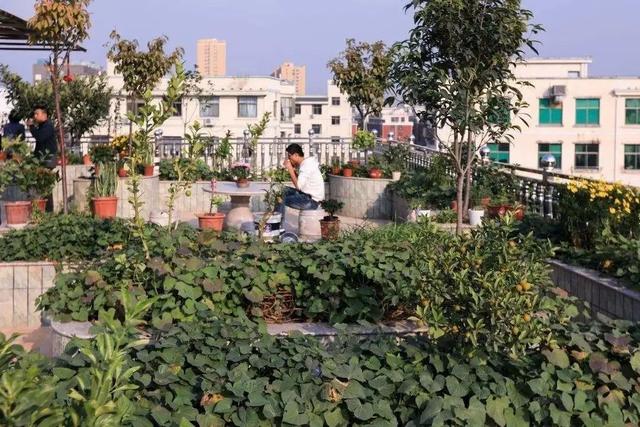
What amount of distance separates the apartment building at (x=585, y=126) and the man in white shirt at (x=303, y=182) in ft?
160

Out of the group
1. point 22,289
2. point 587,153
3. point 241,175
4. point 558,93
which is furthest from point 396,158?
point 587,153

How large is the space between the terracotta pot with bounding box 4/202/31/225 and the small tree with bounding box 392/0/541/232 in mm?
4748

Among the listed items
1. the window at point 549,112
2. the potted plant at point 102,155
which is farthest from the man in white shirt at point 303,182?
the window at point 549,112

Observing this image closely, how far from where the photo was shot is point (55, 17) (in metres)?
9.53

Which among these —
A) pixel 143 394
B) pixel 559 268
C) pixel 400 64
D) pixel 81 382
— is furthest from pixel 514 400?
pixel 400 64

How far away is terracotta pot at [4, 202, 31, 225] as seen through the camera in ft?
29.9

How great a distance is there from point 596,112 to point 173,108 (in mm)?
56714

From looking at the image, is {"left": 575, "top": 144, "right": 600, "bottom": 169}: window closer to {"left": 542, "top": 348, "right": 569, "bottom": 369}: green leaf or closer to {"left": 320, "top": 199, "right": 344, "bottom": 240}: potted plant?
{"left": 320, "top": 199, "right": 344, "bottom": 240}: potted plant

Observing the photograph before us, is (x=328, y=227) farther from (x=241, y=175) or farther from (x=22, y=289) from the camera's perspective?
(x=241, y=175)

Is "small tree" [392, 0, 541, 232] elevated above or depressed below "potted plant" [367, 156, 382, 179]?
above

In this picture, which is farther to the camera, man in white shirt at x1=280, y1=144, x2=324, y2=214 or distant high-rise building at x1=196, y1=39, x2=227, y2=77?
distant high-rise building at x1=196, y1=39, x2=227, y2=77

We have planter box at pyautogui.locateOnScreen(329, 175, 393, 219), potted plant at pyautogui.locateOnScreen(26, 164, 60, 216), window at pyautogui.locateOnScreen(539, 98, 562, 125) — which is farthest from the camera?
window at pyautogui.locateOnScreen(539, 98, 562, 125)

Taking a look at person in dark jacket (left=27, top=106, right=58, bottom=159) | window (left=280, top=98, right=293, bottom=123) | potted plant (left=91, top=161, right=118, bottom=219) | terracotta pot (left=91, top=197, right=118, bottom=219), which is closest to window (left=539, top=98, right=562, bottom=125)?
window (left=280, top=98, right=293, bottom=123)

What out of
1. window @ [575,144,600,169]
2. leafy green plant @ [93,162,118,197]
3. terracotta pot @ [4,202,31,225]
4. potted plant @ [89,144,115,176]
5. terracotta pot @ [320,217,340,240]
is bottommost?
terracotta pot @ [320,217,340,240]
